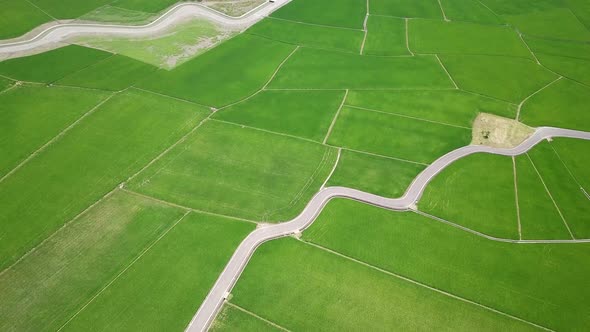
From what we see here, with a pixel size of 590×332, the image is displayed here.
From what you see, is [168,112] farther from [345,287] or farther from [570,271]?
[570,271]

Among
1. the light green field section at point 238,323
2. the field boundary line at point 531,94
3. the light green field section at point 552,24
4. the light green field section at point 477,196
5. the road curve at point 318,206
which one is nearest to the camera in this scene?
the light green field section at point 238,323

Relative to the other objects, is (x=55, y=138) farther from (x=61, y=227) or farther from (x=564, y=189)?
(x=564, y=189)

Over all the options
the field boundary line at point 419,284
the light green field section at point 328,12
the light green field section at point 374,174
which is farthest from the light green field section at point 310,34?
the field boundary line at point 419,284

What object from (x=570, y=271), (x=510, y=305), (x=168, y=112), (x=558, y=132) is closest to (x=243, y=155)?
(x=168, y=112)

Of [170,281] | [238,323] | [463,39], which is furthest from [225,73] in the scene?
[463,39]

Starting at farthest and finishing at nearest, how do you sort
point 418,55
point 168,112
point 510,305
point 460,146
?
point 418,55 → point 168,112 → point 460,146 → point 510,305

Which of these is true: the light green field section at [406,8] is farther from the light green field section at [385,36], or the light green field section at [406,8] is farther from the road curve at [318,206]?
the road curve at [318,206]
